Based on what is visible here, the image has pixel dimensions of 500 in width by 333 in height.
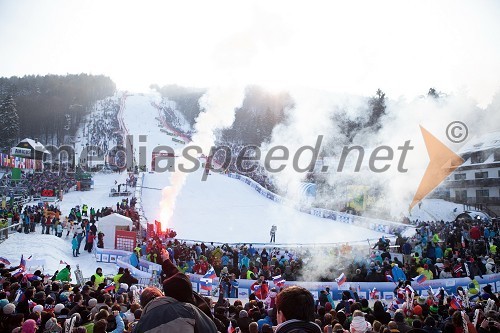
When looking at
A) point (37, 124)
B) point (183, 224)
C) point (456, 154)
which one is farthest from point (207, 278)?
point (37, 124)

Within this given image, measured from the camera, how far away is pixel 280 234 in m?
26.4

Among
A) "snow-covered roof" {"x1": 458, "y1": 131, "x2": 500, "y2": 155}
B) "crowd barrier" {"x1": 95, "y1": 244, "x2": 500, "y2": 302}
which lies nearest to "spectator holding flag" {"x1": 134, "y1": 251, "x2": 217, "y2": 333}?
"crowd barrier" {"x1": 95, "y1": 244, "x2": 500, "y2": 302}

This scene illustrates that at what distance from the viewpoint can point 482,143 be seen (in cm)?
3322

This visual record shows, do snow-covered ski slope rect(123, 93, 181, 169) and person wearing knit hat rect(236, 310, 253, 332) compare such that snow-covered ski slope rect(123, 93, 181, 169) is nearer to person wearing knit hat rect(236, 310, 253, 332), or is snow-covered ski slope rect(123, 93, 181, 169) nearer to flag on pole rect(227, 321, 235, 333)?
flag on pole rect(227, 321, 235, 333)

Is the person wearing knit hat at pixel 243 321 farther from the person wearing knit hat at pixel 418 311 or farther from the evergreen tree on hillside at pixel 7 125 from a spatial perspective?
the evergreen tree on hillside at pixel 7 125

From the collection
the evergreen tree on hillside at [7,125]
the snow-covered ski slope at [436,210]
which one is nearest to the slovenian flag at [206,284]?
the snow-covered ski slope at [436,210]

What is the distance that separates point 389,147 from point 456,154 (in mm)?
6618

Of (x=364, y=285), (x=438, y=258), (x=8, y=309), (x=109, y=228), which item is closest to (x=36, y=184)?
(x=109, y=228)

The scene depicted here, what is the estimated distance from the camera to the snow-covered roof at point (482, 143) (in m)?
32.7

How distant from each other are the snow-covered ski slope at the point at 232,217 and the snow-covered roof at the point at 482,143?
13534mm

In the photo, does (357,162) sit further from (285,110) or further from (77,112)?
(77,112)

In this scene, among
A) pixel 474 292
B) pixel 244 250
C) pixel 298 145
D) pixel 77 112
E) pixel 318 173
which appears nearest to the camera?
pixel 474 292

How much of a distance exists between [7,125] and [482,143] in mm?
66161

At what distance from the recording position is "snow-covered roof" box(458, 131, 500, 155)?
32.7 m
